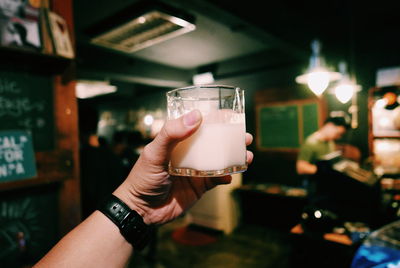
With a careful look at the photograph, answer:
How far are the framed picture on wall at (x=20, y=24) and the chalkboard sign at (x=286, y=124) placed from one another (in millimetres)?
4894

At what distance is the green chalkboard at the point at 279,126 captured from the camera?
5.45 m

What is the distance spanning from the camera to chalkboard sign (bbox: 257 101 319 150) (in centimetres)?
525

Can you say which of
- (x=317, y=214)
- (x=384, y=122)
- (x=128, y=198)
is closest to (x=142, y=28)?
(x=128, y=198)

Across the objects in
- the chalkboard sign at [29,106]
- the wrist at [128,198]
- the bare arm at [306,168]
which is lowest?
the bare arm at [306,168]

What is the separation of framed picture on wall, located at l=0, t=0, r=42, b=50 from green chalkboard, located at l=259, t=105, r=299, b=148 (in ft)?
16.1

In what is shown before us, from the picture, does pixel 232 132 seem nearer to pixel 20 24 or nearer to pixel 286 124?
pixel 20 24

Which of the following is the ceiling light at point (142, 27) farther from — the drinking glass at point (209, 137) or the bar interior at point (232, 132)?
the drinking glass at point (209, 137)

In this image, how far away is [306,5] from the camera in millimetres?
4391

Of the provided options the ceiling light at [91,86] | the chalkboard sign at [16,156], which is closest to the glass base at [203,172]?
the chalkboard sign at [16,156]

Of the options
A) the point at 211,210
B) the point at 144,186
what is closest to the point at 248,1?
the point at 144,186

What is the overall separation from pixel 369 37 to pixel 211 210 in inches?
182

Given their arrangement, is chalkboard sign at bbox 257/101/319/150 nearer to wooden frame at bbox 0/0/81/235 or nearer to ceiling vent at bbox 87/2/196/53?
ceiling vent at bbox 87/2/196/53

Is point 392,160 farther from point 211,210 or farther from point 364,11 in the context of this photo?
point 211,210

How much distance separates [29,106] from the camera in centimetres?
156
